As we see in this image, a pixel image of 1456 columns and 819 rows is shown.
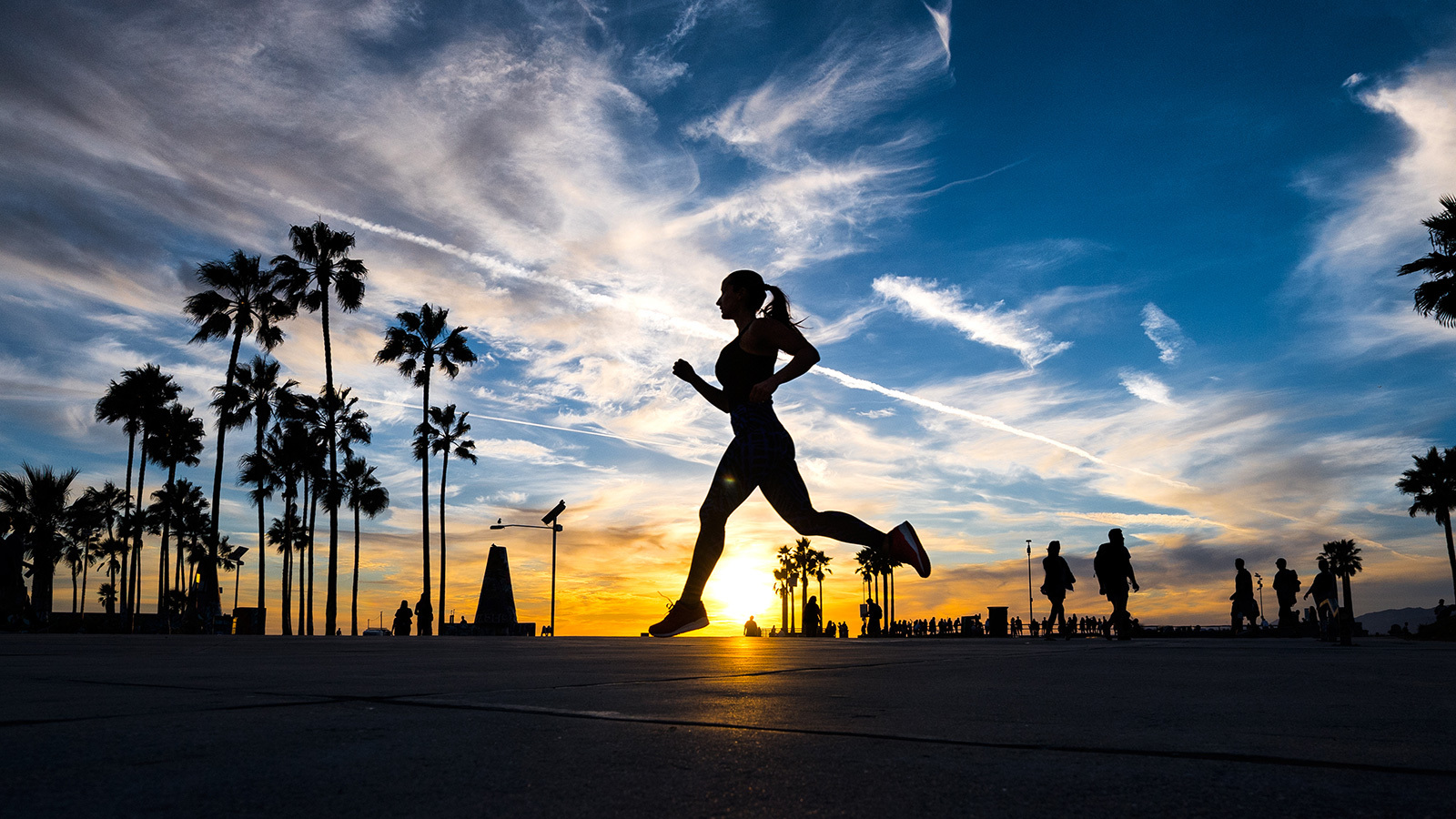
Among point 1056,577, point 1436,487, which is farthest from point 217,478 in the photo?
point 1436,487

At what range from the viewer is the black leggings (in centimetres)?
551

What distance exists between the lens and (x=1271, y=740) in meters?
1.90

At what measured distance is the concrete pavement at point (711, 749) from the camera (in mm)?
1303

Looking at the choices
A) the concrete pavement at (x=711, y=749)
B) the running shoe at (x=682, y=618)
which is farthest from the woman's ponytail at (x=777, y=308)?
the concrete pavement at (x=711, y=749)

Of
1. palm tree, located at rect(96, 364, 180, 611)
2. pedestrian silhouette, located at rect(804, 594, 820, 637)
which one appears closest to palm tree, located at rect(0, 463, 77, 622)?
palm tree, located at rect(96, 364, 180, 611)

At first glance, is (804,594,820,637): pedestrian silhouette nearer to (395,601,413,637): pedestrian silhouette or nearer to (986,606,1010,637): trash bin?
(986,606,1010,637): trash bin

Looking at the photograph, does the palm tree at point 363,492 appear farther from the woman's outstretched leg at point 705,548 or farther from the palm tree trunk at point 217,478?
the woman's outstretched leg at point 705,548

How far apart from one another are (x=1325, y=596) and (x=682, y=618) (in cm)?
1116

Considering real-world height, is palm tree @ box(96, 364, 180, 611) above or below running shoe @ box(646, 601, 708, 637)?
above

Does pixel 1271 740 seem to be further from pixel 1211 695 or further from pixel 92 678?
pixel 92 678

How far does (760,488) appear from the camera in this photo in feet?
18.6

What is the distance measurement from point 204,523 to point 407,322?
33180 millimetres

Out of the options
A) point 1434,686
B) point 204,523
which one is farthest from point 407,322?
point 1434,686

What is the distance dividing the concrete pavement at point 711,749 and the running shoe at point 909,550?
237cm
